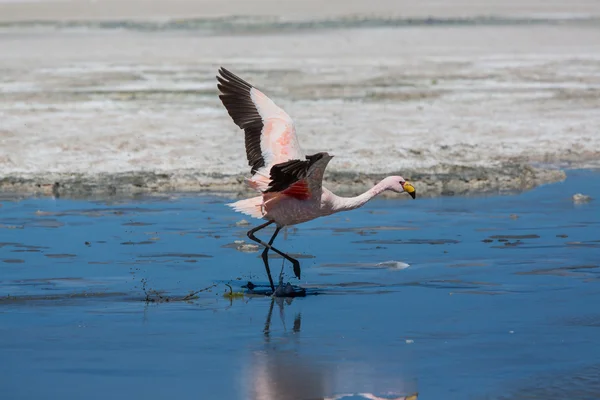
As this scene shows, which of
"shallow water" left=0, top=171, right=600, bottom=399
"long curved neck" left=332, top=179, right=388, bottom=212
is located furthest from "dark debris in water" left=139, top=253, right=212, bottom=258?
"long curved neck" left=332, top=179, right=388, bottom=212

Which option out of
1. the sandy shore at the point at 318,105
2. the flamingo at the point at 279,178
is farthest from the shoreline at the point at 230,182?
the flamingo at the point at 279,178

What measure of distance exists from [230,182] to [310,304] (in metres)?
5.56

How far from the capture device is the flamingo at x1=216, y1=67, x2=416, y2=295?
28.0 ft

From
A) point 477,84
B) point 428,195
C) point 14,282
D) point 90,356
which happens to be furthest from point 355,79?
point 90,356

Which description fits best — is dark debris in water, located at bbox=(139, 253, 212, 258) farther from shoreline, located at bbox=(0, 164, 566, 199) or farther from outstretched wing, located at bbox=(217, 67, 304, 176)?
shoreline, located at bbox=(0, 164, 566, 199)

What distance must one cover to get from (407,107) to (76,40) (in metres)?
15.4

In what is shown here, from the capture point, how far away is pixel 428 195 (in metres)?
12.7

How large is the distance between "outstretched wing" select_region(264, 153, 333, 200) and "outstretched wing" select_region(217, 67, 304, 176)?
0.44 meters

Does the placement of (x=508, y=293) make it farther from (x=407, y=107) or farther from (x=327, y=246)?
(x=407, y=107)

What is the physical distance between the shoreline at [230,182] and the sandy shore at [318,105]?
0.11 feet

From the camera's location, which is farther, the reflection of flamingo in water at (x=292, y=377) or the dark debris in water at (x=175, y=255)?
the dark debris in water at (x=175, y=255)

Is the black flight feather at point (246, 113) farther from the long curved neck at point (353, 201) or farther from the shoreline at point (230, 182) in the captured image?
the shoreline at point (230, 182)

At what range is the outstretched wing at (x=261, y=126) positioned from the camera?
9320 millimetres

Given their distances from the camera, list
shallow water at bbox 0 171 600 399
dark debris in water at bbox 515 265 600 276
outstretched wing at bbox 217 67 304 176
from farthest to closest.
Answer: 1. outstretched wing at bbox 217 67 304 176
2. dark debris in water at bbox 515 265 600 276
3. shallow water at bbox 0 171 600 399
